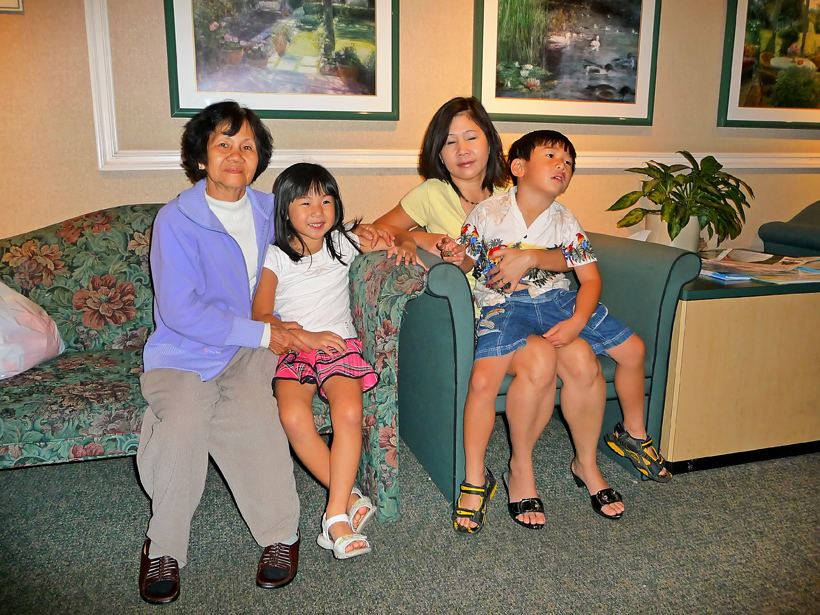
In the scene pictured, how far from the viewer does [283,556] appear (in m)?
1.60

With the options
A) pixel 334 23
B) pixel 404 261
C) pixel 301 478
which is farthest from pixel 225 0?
pixel 301 478

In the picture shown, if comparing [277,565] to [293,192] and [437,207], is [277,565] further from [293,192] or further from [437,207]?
[437,207]

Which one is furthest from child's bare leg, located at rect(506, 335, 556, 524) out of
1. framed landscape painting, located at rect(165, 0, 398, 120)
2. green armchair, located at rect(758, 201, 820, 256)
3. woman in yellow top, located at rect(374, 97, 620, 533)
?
green armchair, located at rect(758, 201, 820, 256)

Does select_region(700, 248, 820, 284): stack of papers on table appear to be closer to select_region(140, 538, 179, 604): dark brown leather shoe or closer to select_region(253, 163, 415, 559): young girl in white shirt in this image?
select_region(253, 163, 415, 559): young girl in white shirt

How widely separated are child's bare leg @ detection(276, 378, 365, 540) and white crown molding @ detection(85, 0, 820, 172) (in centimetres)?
112

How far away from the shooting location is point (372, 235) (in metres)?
2.04

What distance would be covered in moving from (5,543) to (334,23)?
208 centimetres

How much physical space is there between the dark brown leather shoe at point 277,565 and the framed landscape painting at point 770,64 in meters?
2.80

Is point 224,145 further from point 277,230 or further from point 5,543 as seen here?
point 5,543

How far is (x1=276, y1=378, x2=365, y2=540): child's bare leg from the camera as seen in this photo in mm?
1688

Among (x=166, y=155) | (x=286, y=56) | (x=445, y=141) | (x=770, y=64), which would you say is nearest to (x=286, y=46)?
(x=286, y=56)

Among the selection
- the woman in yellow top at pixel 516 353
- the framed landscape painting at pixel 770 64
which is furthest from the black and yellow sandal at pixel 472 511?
the framed landscape painting at pixel 770 64

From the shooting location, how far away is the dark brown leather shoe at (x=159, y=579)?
1.48 meters

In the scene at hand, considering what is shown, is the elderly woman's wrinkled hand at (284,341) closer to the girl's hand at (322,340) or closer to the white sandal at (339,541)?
the girl's hand at (322,340)
